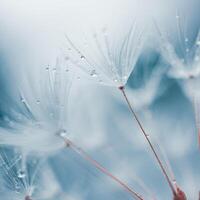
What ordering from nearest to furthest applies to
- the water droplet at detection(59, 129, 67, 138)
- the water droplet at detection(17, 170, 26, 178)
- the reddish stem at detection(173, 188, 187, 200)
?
the reddish stem at detection(173, 188, 187, 200) < the water droplet at detection(17, 170, 26, 178) < the water droplet at detection(59, 129, 67, 138)

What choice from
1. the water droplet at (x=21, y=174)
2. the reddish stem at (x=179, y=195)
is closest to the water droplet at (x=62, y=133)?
the water droplet at (x=21, y=174)

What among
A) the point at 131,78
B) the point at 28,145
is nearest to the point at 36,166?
the point at 28,145

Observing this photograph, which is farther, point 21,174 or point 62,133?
point 62,133

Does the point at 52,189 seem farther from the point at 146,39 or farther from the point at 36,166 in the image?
the point at 146,39

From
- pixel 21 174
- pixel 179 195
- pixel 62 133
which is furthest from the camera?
pixel 62 133

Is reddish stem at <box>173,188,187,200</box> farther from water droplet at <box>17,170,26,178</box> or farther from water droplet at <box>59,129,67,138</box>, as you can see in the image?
water droplet at <box>17,170,26,178</box>

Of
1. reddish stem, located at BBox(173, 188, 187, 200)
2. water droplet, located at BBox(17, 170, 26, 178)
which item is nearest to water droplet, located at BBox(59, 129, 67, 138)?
water droplet, located at BBox(17, 170, 26, 178)

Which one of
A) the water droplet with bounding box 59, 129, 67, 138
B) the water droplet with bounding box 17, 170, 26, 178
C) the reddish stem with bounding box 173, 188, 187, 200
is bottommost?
the reddish stem with bounding box 173, 188, 187, 200

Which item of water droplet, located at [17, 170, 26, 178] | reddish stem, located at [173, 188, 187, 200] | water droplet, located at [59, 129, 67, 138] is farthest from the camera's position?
water droplet, located at [59, 129, 67, 138]

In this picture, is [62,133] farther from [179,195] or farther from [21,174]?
[179,195]

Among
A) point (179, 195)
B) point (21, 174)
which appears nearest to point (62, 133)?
point (21, 174)

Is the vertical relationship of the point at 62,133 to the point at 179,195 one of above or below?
above
